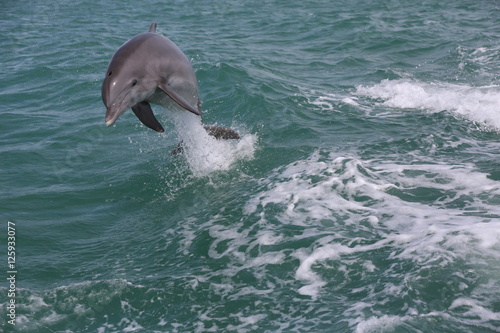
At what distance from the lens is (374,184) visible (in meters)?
10.6

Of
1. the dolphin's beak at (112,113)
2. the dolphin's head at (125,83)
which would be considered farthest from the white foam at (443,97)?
the dolphin's beak at (112,113)

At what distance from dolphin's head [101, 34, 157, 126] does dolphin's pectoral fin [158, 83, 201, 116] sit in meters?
0.17

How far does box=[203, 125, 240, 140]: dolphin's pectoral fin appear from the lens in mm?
12531

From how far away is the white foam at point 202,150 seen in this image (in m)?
12.1

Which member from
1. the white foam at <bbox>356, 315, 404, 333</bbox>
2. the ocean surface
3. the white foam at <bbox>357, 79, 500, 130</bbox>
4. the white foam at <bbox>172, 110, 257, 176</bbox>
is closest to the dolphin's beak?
the ocean surface

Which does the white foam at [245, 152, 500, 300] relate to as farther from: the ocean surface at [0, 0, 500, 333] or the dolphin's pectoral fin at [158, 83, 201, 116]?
the dolphin's pectoral fin at [158, 83, 201, 116]

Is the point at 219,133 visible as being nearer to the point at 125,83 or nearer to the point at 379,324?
the point at 125,83

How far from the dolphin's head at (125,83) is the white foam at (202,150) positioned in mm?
2561

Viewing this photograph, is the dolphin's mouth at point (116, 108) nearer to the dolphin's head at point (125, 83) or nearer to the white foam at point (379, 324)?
the dolphin's head at point (125, 83)

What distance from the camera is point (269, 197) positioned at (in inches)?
419

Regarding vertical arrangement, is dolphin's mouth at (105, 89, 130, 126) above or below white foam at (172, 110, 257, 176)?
above

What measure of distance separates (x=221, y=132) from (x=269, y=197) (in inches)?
95.1

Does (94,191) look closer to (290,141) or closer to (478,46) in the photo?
(290,141)

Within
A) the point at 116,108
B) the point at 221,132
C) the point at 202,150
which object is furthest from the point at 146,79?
the point at 221,132
